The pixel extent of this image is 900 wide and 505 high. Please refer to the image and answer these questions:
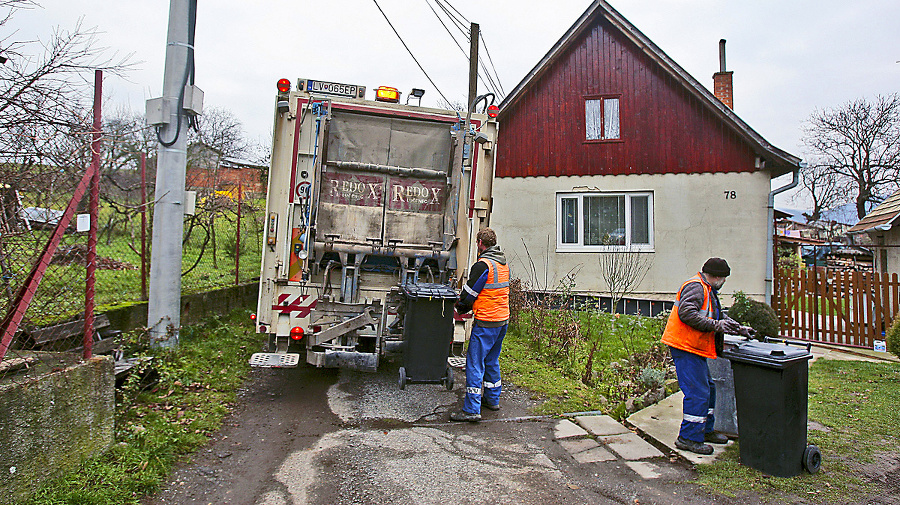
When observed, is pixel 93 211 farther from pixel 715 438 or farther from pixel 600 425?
pixel 715 438

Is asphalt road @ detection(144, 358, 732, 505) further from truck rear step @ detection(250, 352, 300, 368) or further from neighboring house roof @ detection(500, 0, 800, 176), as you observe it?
neighboring house roof @ detection(500, 0, 800, 176)

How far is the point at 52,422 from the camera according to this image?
3.44 meters

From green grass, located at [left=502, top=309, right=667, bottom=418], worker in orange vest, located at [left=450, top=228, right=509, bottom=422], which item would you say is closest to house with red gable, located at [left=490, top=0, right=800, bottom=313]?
green grass, located at [left=502, top=309, right=667, bottom=418]

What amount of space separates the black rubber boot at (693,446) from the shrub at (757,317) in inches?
223

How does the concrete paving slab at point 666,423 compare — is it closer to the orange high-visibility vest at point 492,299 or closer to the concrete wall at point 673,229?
the orange high-visibility vest at point 492,299

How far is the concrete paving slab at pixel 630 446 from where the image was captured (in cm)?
437

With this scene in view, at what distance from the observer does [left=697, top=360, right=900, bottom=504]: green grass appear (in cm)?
377

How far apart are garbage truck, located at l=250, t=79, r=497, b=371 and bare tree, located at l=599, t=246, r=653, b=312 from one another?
5895 mm

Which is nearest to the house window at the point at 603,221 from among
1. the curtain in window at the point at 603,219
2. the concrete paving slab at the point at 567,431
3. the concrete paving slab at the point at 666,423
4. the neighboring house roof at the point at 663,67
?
the curtain in window at the point at 603,219

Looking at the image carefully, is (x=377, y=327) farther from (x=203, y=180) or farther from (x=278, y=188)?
(x=203, y=180)

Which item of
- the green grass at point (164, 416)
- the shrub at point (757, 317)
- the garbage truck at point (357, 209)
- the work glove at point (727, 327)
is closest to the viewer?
the green grass at point (164, 416)

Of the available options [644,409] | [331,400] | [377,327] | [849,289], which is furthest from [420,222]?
[849,289]

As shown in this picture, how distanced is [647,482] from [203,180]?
462 inches

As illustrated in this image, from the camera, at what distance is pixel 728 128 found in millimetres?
11633
